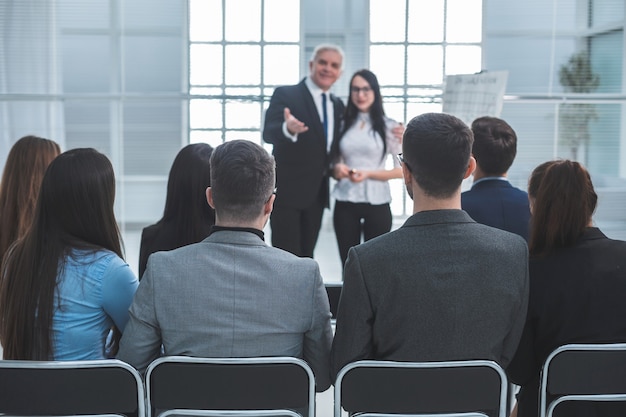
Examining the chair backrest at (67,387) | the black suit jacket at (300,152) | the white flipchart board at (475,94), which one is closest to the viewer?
the chair backrest at (67,387)

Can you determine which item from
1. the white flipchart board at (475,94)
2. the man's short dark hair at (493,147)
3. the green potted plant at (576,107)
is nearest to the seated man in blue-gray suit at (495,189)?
the man's short dark hair at (493,147)

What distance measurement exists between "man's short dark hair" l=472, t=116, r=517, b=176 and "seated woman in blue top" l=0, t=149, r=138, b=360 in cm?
149

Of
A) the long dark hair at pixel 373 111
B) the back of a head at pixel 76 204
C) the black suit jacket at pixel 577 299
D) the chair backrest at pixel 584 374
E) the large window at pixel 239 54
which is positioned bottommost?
the chair backrest at pixel 584 374

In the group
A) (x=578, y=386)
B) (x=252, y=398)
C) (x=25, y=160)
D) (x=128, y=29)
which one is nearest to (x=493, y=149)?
(x=578, y=386)

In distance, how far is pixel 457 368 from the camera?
182 centimetres

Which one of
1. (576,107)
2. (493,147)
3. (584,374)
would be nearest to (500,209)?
(493,147)

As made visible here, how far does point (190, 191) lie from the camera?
2.72m

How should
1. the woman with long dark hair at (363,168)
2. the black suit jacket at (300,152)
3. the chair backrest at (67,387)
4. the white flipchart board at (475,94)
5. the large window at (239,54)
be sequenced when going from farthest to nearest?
the large window at (239,54) → the white flipchart board at (475,94) → the black suit jacket at (300,152) → the woman with long dark hair at (363,168) → the chair backrest at (67,387)

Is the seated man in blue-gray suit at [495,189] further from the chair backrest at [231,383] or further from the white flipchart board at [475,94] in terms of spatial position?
A: the white flipchart board at [475,94]

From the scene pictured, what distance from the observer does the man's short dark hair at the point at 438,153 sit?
197 centimetres

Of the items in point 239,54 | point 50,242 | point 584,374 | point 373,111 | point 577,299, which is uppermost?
point 239,54

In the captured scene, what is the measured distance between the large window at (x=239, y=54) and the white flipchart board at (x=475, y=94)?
1066 mm

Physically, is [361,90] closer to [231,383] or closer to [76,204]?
[76,204]

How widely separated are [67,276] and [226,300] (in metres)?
0.51
